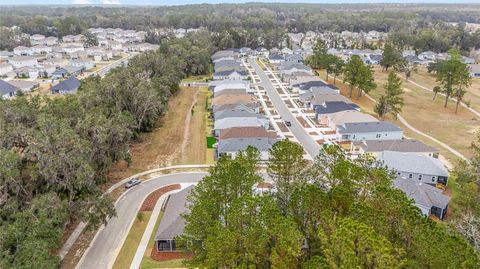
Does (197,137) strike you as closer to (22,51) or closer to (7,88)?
(7,88)

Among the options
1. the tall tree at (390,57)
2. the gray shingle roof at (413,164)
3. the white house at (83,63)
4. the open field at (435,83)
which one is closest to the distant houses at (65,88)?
the white house at (83,63)

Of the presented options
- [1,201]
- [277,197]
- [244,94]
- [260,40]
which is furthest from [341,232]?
[260,40]

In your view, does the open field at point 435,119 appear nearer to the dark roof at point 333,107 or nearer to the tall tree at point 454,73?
the tall tree at point 454,73

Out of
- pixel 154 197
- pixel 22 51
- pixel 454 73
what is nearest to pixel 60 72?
pixel 22 51

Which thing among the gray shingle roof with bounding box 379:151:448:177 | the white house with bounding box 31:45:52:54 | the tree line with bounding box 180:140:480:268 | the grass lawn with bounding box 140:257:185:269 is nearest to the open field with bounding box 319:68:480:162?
the gray shingle roof with bounding box 379:151:448:177

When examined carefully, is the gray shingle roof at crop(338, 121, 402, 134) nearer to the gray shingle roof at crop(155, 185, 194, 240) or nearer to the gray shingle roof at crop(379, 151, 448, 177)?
the gray shingle roof at crop(379, 151, 448, 177)
